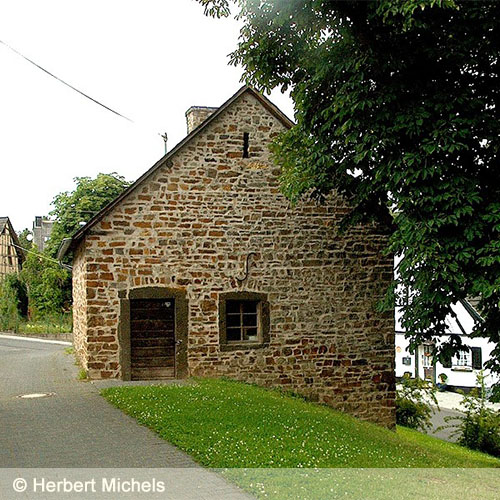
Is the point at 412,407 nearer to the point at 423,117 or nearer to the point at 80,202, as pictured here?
the point at 423,117

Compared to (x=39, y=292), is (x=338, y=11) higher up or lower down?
higher up

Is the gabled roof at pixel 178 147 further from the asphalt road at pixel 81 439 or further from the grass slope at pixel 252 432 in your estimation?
the grass slope at pixel 252 432

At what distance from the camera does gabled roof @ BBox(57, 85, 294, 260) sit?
16.0 metres

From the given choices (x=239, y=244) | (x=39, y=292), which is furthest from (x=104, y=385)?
(x=39, y=292)

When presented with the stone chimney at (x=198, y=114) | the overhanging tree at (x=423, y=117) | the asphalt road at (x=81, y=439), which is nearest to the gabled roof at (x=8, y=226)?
the stone chimney at (x=198, y=114)

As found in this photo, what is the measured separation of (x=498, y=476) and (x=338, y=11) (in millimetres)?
7249

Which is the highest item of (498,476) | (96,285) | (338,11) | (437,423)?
(338,11)

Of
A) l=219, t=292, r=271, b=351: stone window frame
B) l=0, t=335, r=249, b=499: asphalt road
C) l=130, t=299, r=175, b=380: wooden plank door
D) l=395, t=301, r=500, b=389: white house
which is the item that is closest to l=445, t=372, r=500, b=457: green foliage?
l=219, t=292, r=271, b=351: stone window frame

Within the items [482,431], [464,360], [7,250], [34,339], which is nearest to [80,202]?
[34,339]

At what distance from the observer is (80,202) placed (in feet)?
145

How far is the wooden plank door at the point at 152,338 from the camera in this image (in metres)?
16.2

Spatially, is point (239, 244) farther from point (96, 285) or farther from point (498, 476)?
point (498, 476)

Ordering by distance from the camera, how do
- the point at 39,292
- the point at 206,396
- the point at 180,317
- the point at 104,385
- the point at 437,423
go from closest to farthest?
the point at 206,396
the point at 104,385
the point at 180,317
the point at 437,423
the point at 39,292

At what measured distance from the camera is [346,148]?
44.2ft
